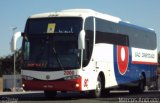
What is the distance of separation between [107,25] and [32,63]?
4.98 m

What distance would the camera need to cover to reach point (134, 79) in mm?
29859

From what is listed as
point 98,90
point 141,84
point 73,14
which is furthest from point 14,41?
point 141,84

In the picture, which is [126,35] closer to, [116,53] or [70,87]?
[116,53]

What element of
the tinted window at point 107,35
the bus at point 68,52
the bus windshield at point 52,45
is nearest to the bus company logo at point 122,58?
the tinted window at point 107,35

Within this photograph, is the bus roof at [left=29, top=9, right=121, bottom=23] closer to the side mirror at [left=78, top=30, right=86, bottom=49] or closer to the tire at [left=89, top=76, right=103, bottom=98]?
the side mirror at [left=78, top=30, right=86, bottom=49]

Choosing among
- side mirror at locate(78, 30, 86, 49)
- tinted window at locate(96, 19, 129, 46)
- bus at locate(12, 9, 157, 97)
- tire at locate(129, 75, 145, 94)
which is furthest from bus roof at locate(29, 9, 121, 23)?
tire at locate(129, 75, 145, 94)

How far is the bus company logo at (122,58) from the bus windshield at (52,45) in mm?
5143

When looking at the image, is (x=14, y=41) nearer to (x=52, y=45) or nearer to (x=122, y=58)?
(x=52, y=45)

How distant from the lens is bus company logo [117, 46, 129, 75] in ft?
89.1

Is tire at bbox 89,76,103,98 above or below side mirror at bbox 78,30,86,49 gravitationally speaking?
below

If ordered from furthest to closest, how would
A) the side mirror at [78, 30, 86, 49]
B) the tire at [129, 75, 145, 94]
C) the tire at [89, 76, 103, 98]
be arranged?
1. the tire at [129, 75, 145, 94]
2. the tire at [89, 76, 103, 98]
3. the side mirror at [78, 30, 86, 49]

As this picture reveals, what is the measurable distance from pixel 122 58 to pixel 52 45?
20.1 ft

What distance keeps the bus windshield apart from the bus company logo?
5143mm

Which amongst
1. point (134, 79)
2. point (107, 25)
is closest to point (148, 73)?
point (134, 79)
